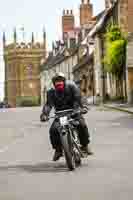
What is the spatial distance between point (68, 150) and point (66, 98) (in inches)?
41.3

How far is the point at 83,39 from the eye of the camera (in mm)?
103625

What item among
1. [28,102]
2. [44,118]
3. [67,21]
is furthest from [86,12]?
[44,118]

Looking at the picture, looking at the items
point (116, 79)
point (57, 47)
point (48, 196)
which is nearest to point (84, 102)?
point (48, 196)

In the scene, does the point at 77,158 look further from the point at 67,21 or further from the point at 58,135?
the point at 67,21

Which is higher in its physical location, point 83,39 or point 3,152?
point 83,39

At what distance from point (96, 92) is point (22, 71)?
293ft

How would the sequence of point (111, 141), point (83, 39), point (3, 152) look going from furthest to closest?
1. point (83, 39)
2. point (111, 141)
3. point (3, 152)

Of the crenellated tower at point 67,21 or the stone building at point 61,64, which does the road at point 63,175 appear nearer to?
the stone building at point 61,64

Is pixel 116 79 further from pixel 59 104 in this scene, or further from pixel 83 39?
pixel 59 104

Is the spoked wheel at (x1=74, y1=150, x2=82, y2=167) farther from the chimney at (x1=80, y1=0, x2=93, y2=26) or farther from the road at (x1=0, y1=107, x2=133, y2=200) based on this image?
the chimney at (x1=80, y1=0, x2=93, y2=26)

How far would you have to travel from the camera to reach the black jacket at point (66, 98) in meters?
13.3

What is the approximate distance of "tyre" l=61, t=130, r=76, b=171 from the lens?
12.9 m

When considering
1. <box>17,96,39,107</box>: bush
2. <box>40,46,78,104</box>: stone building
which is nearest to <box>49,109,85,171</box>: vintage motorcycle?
<box>40,46,78,104</box>: stone building

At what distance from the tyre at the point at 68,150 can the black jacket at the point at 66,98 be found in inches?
24.0
